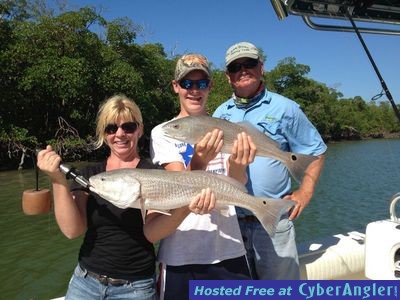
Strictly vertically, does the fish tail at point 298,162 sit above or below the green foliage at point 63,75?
below

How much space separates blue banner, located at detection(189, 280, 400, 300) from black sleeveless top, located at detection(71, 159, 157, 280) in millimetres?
463

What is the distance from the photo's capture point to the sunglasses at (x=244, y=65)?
3068 mm

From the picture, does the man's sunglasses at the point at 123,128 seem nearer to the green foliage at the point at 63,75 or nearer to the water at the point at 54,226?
the water at the point at 54,226

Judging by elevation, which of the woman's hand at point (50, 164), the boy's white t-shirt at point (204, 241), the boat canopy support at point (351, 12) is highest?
the boat canopy support at point (351, 12)

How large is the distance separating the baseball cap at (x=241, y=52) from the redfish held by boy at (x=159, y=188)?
3.75 ft

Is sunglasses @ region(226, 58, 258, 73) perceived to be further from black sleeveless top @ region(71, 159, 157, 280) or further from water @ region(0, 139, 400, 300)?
water @ region(0, 139, 400, 300)

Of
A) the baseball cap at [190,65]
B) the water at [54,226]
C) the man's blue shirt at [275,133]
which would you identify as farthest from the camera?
the water at [54,226]

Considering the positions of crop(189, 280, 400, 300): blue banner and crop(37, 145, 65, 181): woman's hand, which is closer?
crop(189, 280, 400, 300): blue banner

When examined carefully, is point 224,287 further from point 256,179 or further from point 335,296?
point 256,179

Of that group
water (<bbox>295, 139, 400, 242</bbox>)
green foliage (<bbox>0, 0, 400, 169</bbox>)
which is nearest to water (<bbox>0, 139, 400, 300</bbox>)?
water (<bbox>295, 139, 400, 242</bbox>)

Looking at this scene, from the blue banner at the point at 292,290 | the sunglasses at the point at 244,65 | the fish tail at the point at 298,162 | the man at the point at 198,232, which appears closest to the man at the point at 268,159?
the sunglasses at the point at 244,65

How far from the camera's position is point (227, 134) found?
99.6 inches

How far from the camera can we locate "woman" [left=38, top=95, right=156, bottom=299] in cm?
240

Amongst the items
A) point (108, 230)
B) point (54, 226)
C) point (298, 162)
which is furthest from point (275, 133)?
point (54, 226)
